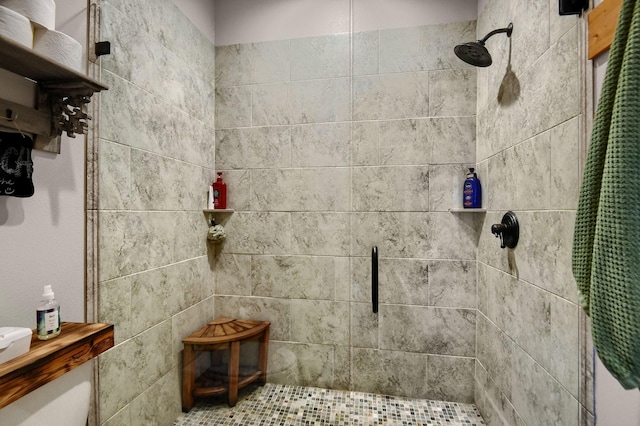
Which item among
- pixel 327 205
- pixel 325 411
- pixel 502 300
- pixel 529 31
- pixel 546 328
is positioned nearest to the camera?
pixel 546 328

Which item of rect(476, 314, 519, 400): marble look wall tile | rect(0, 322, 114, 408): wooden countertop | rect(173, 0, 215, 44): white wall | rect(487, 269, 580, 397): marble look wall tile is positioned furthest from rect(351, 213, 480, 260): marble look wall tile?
rect(173, 0, 215, 44): white wall

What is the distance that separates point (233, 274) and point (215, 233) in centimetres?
31

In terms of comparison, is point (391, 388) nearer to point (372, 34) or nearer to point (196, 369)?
point (196, 369)

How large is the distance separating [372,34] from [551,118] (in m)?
1.23

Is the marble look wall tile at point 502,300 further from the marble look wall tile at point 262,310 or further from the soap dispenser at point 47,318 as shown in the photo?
the soap dispenser at point 47,318

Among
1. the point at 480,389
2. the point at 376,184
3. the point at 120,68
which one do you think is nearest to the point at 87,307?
the point at 120,68

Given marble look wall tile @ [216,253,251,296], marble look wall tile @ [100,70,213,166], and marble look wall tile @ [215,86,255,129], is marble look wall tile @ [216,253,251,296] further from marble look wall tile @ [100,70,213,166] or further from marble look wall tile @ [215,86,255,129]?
marble look wall tile @ [215,86,255,129]

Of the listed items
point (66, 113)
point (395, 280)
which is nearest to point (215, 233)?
point (66, 113)

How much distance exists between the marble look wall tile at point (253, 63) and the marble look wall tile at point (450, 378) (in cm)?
203

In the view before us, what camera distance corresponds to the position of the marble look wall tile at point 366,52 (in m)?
1.90

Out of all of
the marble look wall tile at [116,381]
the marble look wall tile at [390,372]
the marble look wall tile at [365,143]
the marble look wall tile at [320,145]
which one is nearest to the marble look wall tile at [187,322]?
the marble look wall tile at [116,381]

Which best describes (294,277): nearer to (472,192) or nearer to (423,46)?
(472,192)

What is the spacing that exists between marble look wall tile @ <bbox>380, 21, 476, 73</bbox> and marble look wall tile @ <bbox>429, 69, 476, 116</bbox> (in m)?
0.05

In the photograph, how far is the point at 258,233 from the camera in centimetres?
204
